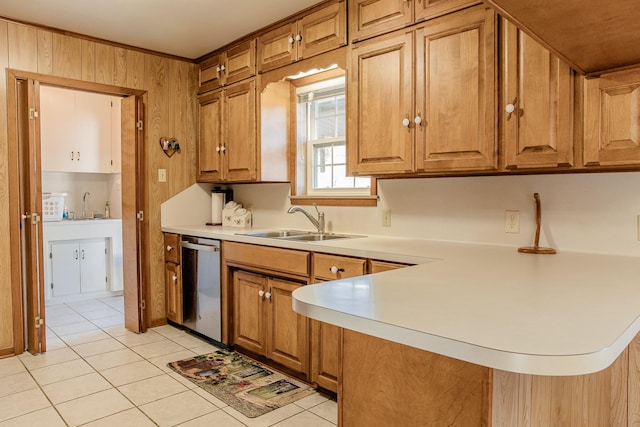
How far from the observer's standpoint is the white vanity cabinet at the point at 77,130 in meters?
4.61

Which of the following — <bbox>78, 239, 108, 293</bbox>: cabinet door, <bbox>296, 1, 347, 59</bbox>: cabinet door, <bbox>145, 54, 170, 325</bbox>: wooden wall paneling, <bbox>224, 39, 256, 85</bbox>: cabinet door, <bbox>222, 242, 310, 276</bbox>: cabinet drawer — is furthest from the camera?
<bbox>78, 239, 108, 293</bbox>: cabinet door

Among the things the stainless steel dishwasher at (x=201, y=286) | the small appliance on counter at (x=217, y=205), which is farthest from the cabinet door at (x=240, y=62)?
the stainless steel dishwasher at (x=201, y=286)

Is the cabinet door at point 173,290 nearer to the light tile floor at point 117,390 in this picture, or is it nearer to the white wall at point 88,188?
the light tile floor at point 117,390

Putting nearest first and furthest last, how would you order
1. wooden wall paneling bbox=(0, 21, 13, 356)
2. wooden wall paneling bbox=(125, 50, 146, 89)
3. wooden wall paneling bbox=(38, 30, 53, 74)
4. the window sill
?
the window sill
wooden wall paneling bbox=(0, 21, 13, 356)
wooden wall paneling bbox=(38, 30, 53, 74)
wooden wall paneling bbox=(125, 50, 146, 89)

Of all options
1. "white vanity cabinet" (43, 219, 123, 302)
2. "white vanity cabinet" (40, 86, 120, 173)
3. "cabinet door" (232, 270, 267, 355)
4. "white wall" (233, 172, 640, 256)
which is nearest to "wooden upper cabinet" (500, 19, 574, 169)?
"white wall" (233, 172, 640, 256)

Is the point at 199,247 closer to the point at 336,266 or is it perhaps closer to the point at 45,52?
the point at 336,266

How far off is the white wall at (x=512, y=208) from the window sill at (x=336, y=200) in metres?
0.04

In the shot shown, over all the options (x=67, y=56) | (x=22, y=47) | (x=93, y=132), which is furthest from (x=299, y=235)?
(x=93, y=132)

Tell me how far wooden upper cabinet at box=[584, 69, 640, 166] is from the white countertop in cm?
42

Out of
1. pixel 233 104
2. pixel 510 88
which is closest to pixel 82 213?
pixel 233 104

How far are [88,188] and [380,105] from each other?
418 centimetres

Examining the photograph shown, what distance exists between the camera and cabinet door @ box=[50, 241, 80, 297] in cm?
453

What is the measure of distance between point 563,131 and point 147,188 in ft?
10.2

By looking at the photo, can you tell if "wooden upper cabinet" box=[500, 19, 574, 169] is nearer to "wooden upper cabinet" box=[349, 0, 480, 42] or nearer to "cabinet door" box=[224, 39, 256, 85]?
"wooden upper cabinet" box=[349, 0, 480, 42]
